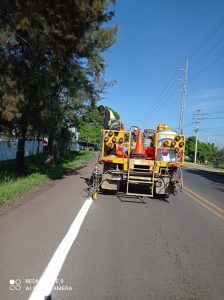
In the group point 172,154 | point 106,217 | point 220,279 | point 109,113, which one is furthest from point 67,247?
point 109,113

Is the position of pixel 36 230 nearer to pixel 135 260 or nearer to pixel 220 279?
pixel 135 260

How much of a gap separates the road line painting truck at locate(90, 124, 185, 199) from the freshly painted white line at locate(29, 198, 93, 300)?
5.07m

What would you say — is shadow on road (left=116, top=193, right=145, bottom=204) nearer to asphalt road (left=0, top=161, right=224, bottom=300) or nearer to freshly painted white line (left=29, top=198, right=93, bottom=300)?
asphalt road (left=0, top=161, right=224, bottom=300)

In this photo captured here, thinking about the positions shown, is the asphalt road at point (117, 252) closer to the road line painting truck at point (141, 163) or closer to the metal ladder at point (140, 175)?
the metal ladder at point (140, 175)

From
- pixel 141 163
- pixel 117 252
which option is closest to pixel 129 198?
pixel 141 163

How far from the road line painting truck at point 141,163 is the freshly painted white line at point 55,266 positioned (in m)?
5.07

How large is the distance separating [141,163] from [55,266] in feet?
28.1

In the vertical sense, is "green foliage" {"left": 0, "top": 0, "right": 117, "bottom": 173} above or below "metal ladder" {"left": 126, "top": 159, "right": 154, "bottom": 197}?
above

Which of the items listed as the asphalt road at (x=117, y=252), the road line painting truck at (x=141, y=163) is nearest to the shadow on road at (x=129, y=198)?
the road line painting truck at (x=141, y=163)

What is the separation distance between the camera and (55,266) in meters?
6.22

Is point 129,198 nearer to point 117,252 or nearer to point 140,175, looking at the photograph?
point 140,175

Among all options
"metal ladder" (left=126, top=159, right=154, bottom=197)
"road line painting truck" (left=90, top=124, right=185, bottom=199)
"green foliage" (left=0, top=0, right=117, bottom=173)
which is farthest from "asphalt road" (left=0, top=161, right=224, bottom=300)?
"green foliage" (left=0, top=0, right=117, bottom=173)

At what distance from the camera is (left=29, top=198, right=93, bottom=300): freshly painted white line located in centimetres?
520

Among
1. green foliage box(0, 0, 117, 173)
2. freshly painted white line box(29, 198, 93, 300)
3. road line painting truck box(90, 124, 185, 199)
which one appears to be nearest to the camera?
freshly painted white line box(29, 198, 93, 300)
